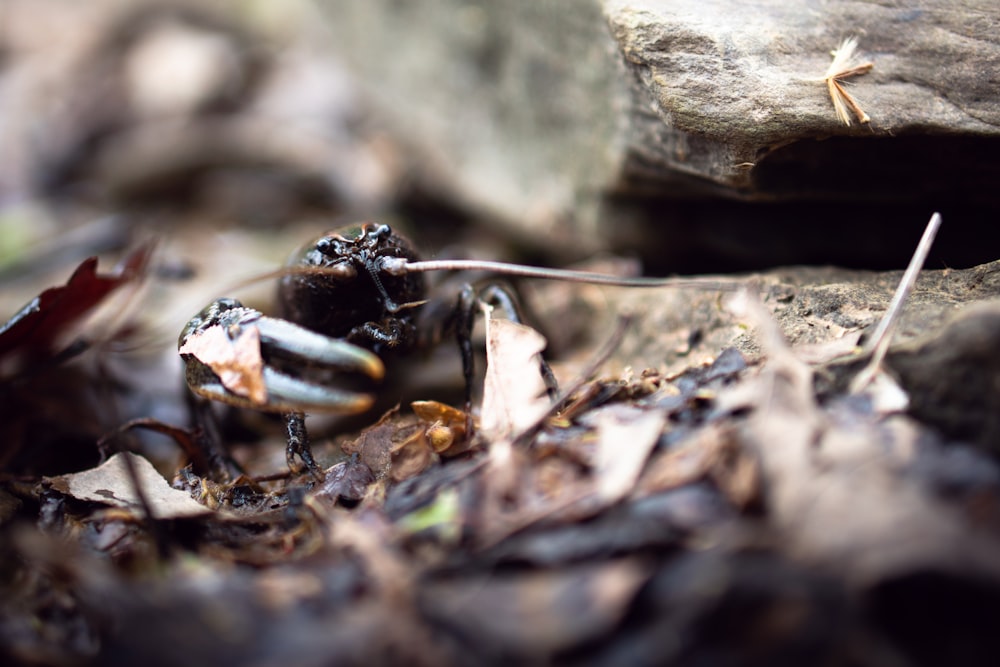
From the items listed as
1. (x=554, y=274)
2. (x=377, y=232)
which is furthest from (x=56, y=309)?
(x=554, y=274)

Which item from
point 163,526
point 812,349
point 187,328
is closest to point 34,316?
point 187,328

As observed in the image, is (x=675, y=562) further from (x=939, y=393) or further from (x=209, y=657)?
(x=209, y=657)

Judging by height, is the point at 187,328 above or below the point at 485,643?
above

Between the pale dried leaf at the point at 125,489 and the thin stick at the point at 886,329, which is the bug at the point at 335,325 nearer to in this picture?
the pale dried leaf at the point at 125,489

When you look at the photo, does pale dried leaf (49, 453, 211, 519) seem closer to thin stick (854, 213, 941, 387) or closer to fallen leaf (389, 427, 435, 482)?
fallen leaf (389, 427, 435, 482)

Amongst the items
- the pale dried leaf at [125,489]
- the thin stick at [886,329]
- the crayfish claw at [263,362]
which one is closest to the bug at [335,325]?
the crayfish claw at [263,362]

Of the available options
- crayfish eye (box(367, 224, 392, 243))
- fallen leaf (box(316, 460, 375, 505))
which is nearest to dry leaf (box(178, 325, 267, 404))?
fallen leaf (box(316, 460, 375, 505))
